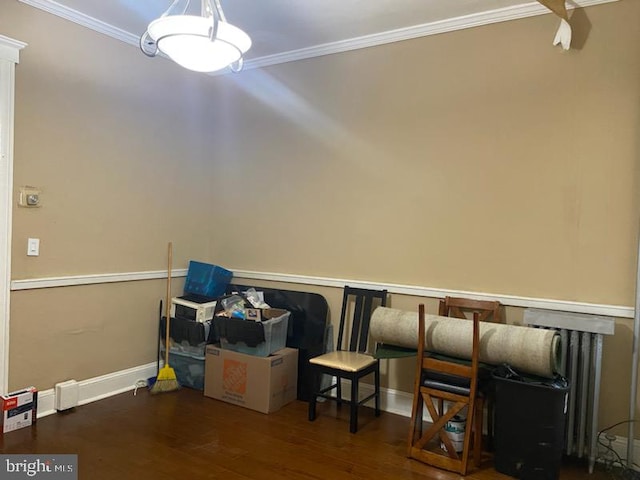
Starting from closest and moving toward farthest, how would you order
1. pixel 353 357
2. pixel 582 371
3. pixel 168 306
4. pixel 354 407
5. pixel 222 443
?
pixel 582 371, pixel 222 443, pixel 354 407, pixel 353 357, pixel 168 306

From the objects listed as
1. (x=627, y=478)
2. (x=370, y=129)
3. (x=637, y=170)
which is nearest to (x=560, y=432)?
(x=627, y=478)

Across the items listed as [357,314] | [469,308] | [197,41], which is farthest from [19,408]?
[469,308]

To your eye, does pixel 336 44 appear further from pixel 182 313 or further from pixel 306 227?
pixel 182 313

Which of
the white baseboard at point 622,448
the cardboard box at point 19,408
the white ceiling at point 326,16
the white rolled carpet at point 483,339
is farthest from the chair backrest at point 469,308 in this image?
the cardboard box at point 19,408

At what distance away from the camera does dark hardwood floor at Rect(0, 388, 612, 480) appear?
8.57 ft

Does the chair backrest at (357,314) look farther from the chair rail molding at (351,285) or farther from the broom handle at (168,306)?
the broom handle at (168,306)

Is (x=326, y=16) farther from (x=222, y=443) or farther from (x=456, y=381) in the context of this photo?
(x=222, y=443)

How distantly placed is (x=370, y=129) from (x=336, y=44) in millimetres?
Result: 738

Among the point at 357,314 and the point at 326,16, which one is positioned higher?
the point at 326,16

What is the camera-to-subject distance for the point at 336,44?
3730mm

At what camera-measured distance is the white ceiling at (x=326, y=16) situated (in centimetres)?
309

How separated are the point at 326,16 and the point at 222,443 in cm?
288

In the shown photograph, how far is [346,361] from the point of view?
324 cm

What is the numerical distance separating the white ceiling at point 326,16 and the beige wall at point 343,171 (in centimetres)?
9
